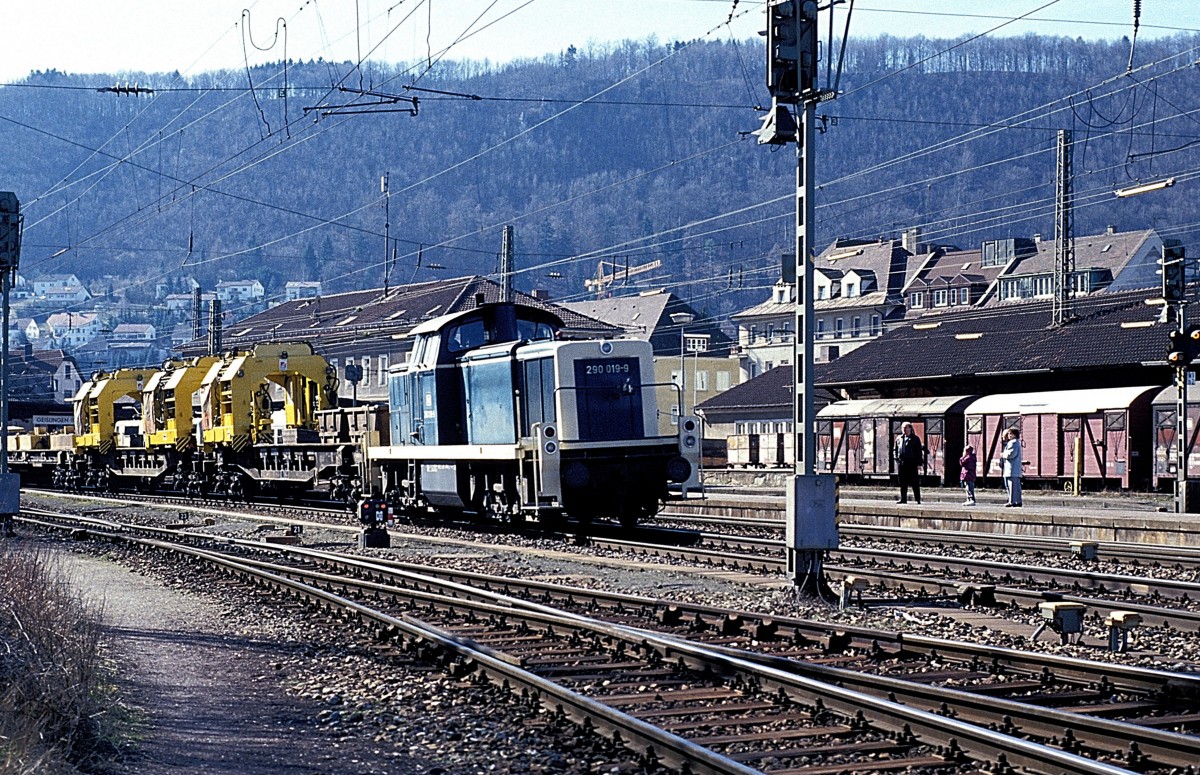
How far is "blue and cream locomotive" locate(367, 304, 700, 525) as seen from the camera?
805 inches

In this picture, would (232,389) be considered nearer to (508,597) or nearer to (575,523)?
(575,523)

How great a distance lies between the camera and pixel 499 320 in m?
23.4

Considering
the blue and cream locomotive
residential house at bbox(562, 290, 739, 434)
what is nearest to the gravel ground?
the blue and cream locomotive

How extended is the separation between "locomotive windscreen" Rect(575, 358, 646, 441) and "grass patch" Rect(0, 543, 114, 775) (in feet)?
35.0

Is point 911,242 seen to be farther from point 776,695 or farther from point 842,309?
point 776,695

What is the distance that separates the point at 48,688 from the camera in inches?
316

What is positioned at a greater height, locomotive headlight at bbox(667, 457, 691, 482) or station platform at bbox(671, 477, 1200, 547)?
locomotive headlight at bbox(667, 457, 691, 482)

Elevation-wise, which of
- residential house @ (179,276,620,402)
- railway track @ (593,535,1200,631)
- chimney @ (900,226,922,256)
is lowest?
railway track @ (593,535,1200,631)

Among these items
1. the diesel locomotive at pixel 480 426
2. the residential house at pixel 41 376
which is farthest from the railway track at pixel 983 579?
the residential house at pixel 41 376

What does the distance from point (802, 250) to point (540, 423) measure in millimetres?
7492

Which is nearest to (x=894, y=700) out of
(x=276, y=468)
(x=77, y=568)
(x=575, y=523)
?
(x=77, y=568)

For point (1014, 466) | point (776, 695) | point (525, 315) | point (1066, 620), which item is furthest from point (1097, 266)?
point (776, 695)

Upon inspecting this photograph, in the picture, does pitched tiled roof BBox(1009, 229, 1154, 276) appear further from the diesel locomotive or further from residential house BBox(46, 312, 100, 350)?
residential house BBox(46, 312, 100, 350)

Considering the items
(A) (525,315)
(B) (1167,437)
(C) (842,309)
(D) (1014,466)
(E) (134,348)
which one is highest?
(E) (134,348)
